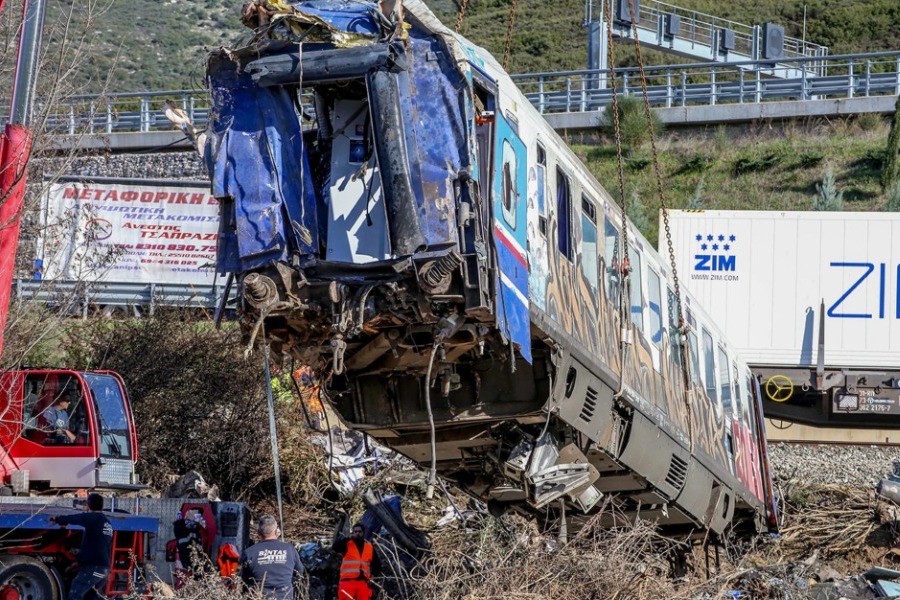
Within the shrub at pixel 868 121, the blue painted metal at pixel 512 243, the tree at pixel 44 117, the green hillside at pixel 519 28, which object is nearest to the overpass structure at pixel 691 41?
the shrub at pixel 868 121

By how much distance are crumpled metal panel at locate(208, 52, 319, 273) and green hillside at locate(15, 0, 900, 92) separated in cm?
5075

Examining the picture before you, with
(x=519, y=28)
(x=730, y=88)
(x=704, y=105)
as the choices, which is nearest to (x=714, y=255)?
(x=704, y=105)

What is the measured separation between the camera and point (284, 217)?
9492 mm

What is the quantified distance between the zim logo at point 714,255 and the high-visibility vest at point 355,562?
1220 cm

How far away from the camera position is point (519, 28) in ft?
253

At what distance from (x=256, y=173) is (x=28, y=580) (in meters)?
5.20

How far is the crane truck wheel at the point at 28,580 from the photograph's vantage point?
1250cm

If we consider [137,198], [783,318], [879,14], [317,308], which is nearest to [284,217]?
[317,308]

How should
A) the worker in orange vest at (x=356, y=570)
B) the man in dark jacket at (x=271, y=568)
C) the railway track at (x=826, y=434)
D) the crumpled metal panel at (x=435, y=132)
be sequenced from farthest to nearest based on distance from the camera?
the railway track at (x=826, y=434)
the worker in orange vest at (x=356, y=570)
the man in dark jacket at (x=271, y=568)
the crumpled metal panel at (x=435, y=132)

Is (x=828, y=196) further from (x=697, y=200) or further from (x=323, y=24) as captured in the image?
(x=323, y=24)

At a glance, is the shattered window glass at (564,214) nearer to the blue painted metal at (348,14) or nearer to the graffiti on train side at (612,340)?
the graffiti on train side at (612,340)

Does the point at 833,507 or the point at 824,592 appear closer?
the point at 824,592

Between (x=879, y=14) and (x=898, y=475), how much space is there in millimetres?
55084

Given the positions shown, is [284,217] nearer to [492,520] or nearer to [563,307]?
[563,307]
